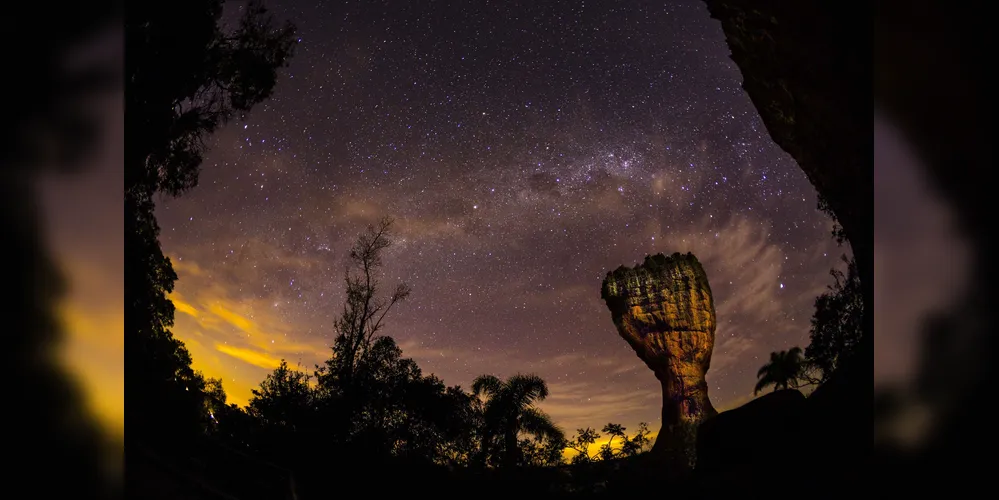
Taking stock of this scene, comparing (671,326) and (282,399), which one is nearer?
(282,399)

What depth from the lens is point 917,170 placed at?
1.79 m

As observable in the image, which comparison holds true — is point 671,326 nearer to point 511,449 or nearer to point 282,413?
point 511,449

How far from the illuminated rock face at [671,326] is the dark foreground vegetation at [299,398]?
12.2 metres

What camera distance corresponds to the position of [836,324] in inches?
433

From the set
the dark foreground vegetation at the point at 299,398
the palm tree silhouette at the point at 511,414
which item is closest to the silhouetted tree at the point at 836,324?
the dark foreground vegetation at the point at 299,398

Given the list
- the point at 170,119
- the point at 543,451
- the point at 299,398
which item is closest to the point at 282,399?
the point at 299,398

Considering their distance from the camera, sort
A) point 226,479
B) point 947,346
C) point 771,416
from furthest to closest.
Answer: point 771,416 → point 226,479 → point 947,346

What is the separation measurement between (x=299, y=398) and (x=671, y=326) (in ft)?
72.5

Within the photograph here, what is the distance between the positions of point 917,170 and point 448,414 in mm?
14013

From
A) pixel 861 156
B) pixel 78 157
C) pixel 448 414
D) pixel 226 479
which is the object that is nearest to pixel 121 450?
pixel 78 157

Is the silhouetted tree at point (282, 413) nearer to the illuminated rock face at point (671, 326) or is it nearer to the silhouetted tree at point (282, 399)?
the silhouetted tree at point (282, 399)

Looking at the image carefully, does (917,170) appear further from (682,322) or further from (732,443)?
(682,322)

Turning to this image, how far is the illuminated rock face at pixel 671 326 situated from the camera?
89.1ft

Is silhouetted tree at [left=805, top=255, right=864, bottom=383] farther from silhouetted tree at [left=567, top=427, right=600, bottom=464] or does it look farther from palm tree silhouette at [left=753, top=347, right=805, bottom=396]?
silhouetted tree at [left=567, top=427, right=600, bottom=464]
